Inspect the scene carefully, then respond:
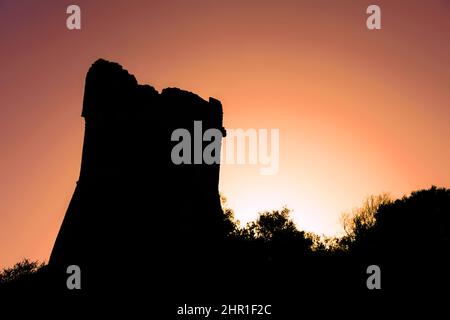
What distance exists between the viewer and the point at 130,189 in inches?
742

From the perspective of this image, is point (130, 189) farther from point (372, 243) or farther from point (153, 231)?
point (372, 243)

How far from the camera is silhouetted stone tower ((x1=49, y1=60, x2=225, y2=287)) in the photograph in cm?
1761

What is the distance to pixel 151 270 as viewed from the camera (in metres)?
17.4

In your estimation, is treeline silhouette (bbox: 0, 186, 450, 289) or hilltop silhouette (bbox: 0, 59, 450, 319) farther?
treeline silhouette (bbox: 0, 186, 450, 289)

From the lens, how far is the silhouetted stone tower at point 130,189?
1761 cm

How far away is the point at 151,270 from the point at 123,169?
5.79 meters

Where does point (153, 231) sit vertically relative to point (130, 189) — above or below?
below

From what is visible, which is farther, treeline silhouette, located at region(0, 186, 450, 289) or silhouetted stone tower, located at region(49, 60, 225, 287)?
treeline silhouette, located at region(0, 186, 450, 289)

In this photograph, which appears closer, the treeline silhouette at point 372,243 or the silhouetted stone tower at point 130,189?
the silhouetted stone tower at point 130,189

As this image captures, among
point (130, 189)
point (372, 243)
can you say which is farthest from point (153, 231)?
point (372, 243)

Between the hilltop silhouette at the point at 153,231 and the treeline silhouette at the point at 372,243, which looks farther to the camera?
the treeline silhouette at the point at 372,243

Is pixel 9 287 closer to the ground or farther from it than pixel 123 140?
closer to the ground
